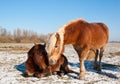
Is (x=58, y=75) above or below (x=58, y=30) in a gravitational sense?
below

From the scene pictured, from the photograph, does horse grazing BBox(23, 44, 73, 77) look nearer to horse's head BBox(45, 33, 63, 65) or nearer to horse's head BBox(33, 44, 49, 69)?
horse's head BBox(33, 44, 49, 69)

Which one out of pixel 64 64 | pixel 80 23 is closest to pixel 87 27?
pixel 80 23

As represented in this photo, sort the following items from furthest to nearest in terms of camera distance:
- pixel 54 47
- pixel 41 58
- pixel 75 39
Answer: pixel 41 58, pixel 75 39, pixel 54 47

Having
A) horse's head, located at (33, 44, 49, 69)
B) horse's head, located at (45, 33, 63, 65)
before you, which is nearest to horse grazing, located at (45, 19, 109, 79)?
horse's head, located at (45, 33, 63, 65)

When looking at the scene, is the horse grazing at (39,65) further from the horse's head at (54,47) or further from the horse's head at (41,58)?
the horse's head at (54,47)

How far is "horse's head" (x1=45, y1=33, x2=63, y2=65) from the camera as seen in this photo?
21.6ft

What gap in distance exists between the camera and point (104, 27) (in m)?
9.19

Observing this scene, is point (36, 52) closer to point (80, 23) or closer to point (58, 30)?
point (58, 30)

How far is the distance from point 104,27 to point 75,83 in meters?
3.24

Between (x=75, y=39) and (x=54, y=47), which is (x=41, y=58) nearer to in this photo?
(x=54, y=47)

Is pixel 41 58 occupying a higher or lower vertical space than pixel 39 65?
higher

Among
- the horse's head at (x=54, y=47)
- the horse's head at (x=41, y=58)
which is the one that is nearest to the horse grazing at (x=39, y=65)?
the horse's head at (x=41, y=58)

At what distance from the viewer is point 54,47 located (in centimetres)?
661

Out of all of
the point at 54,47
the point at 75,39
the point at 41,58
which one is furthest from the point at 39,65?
the point at 75,39
